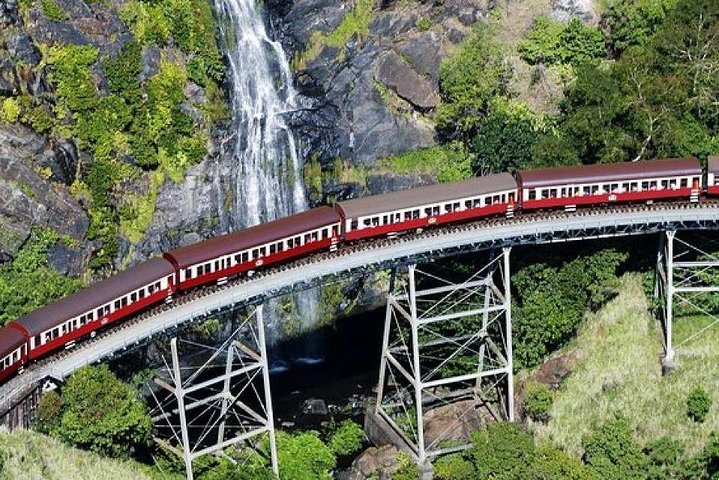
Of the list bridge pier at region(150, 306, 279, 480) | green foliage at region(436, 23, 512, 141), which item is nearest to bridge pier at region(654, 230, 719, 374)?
green foliage at region(436, 23, 512, 141)

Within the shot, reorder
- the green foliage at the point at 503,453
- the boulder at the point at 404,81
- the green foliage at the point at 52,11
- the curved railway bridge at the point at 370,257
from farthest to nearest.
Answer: the boulder at the point at 404,81 → the green foliage at the point at 52,11 → the green foliage at the point at 503,453 → the curved railway bridge at the point at 370,257

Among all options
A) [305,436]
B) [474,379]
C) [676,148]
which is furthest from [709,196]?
A: [305,436]

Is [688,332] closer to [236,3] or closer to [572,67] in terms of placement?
[572,67]

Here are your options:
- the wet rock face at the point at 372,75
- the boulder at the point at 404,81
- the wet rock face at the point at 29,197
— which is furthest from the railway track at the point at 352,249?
the boulder at the point at 404,81

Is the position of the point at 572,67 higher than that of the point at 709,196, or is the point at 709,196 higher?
the point at 572,67

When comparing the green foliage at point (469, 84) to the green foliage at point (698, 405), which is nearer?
the green foliage at point (698, 405)

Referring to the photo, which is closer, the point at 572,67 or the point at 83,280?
the point at 83,280

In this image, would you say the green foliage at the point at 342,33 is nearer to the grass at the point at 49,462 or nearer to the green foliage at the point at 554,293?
the green foliage at the point at 554,293

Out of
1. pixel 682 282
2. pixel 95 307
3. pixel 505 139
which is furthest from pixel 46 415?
pixel 505 139
